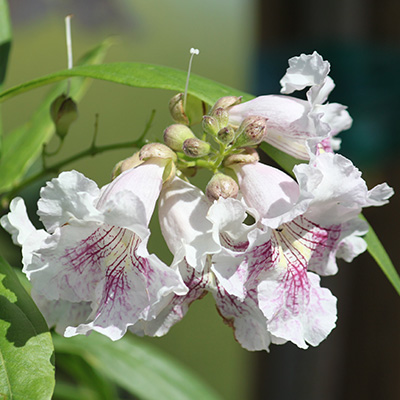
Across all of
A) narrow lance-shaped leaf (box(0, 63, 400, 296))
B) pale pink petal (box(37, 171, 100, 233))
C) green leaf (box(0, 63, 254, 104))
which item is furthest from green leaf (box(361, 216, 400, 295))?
pale pink petal (box(37, 171, 100, 233))

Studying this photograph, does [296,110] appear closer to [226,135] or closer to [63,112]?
[226,135]

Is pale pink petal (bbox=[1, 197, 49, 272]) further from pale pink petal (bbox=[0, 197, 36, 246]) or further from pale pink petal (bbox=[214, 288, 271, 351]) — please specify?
pale pink petal (bbox=[214, 288, 271, 351])

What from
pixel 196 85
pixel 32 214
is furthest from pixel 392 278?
pixel 32 214

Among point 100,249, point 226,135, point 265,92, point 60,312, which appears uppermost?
point 226,135

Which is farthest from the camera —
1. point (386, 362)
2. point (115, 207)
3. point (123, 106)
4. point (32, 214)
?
point (123, 106)

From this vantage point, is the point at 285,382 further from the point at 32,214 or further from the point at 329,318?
the point at 329,318

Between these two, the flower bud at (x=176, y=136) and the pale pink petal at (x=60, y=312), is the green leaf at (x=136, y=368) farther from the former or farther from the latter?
the flower bud at (x=176, y=136)

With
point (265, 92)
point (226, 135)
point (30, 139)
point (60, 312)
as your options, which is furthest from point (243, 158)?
point (265, 92)
